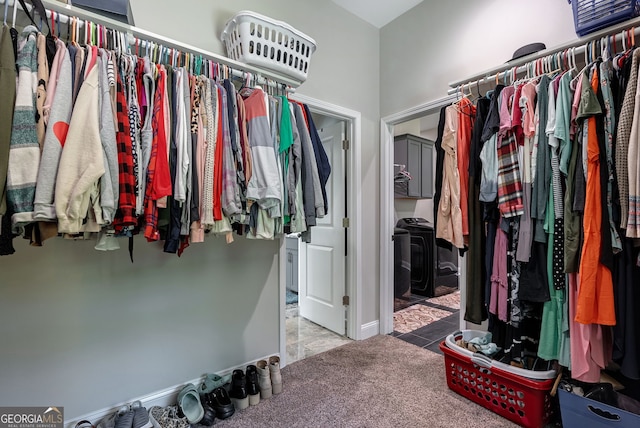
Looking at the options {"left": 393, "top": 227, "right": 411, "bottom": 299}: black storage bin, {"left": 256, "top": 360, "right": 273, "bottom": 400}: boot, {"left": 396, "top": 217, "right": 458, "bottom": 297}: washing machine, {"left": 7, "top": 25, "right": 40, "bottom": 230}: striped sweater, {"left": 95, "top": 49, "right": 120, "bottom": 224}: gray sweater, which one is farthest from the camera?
{"left": 396, "top": 217, "right": 458, "bottom": 297}: washing machine

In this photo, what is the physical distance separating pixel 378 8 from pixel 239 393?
3.07 meters

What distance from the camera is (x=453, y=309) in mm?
3615

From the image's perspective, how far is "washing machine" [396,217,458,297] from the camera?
4.07m

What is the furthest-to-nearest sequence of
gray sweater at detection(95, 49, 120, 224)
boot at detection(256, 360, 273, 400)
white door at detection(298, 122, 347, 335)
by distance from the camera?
1. white door at detection(298, 122, 347, 335)
2. boot at detection(256, 360, 273, 400)
3. gray sweater at detection(95, 49, 120, 224)

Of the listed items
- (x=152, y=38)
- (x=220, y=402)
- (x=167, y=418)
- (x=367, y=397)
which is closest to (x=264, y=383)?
(x=220, y=402)

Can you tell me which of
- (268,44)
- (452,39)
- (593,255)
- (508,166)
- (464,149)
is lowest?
(593,255)

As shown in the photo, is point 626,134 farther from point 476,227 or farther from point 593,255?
point 476,227

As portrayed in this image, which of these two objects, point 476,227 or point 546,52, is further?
point 476,227

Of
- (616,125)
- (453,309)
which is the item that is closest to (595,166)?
(616,125)

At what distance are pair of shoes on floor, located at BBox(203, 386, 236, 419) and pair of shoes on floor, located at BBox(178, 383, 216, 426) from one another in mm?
20

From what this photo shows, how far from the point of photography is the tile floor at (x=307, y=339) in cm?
247

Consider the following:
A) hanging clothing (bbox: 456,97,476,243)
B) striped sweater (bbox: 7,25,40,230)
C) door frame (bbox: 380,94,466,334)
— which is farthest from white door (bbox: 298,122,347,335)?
striped sweater (bbox: 7,25,40,230)

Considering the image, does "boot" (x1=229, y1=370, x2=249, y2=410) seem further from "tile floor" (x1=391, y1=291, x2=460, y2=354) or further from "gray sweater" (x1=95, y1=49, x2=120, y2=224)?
"tile floor" (x1=391, y1=291, x2=460, y2=354)

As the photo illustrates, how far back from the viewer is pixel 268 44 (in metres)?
1.62
